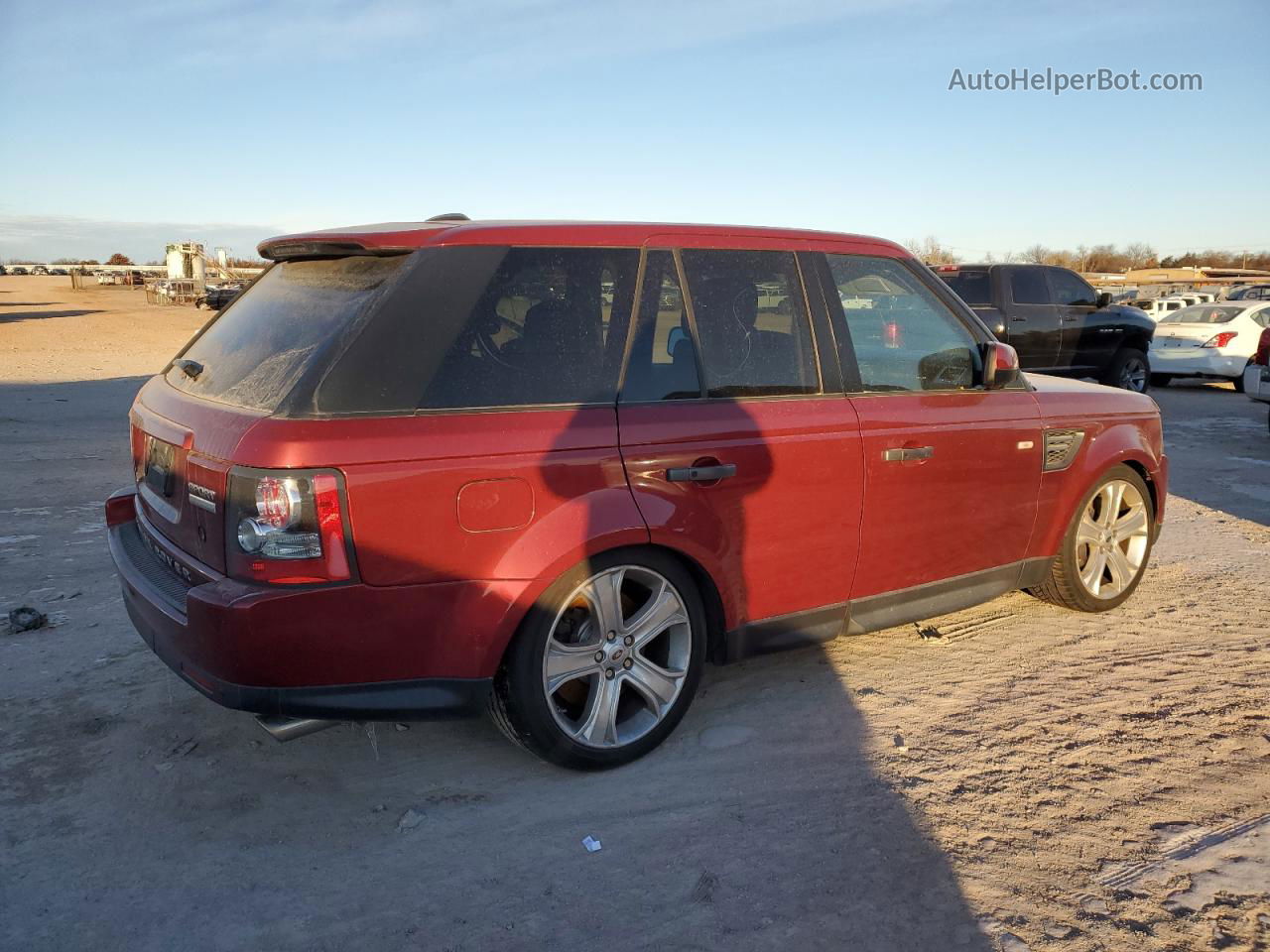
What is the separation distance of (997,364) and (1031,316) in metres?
10.0

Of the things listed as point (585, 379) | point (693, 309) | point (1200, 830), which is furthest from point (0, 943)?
point (1200, 830)

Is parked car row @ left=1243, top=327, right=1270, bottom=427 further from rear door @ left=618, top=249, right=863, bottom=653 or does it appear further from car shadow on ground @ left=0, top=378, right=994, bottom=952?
rear door @ left=618, top=249, right=863, bottom=653

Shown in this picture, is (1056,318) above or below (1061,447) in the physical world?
above

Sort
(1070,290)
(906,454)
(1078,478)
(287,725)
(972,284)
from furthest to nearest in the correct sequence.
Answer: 1. (1070,290)
2. (972,284)
3. (1078,478)
4. (906,454)
5. (287,725)

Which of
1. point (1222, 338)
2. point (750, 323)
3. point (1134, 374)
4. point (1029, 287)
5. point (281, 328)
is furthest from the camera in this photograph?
point (1222, 338)

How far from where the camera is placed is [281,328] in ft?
10.9

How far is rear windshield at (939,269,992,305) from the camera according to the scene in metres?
13.3

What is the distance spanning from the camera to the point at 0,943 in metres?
2.58

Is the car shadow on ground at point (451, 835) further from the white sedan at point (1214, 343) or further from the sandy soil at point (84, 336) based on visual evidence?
the white sedan at point (1214, 343)

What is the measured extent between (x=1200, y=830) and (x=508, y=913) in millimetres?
2119

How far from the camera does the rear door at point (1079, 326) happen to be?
13.9 m

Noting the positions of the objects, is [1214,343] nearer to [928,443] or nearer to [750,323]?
[928,443]

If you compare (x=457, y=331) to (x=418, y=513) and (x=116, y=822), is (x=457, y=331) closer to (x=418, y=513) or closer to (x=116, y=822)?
(x=418, y=513)

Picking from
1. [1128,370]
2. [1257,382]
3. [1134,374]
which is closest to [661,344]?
[1257,382]
